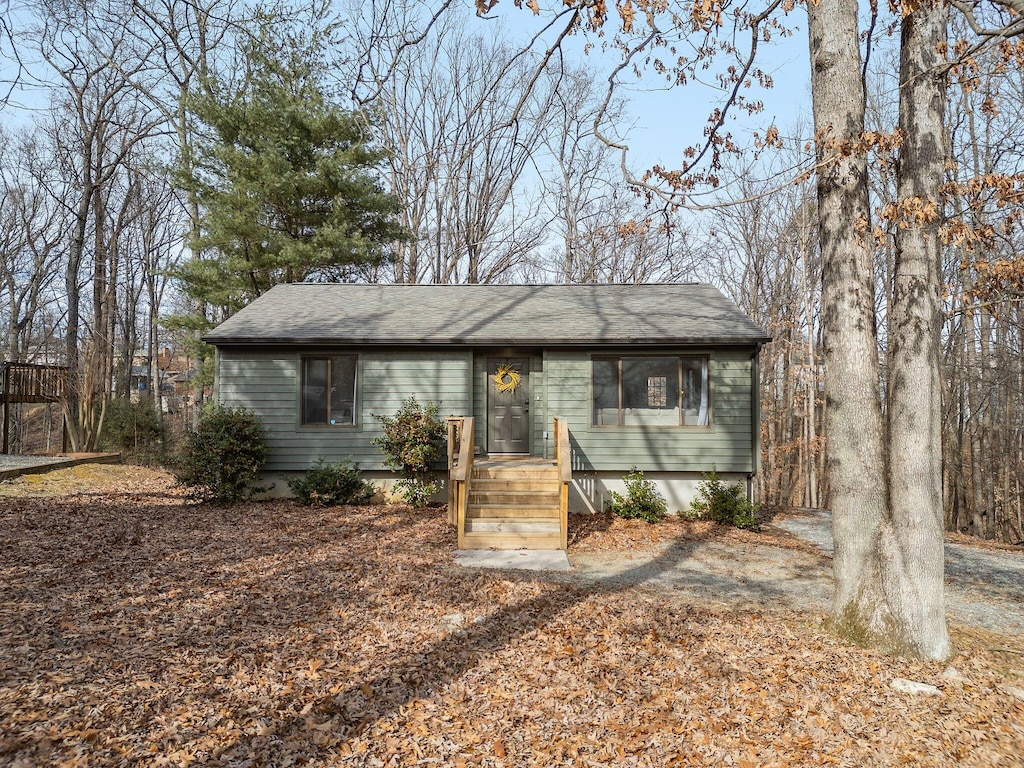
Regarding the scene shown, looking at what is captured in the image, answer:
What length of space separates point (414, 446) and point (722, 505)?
17.1 ft

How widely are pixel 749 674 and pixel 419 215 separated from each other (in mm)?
20363

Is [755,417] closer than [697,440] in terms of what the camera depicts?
Yes

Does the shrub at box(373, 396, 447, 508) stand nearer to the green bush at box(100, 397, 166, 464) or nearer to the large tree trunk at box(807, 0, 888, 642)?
the large tree trunk at box(807, 0, 888, 642)

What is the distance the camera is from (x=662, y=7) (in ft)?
14.8

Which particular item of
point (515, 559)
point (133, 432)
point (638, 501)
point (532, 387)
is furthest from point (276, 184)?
point (515, 559)

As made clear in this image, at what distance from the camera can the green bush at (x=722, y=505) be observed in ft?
31.8

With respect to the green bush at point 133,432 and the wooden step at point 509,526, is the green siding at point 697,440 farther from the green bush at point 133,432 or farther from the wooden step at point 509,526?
the green bush at point 133,432

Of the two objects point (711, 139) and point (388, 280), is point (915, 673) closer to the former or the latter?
point (711, 139)

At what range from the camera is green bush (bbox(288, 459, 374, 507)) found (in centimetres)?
1012

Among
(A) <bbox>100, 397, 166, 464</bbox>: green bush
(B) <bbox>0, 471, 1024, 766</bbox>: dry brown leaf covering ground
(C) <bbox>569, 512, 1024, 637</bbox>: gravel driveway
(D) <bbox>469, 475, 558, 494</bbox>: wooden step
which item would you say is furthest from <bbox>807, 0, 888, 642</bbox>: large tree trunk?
(A) <bbox>100, 397, 166, 464</bbox>: green bush

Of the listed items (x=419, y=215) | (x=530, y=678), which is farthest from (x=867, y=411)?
(x=419, y=215)

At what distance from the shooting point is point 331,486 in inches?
399

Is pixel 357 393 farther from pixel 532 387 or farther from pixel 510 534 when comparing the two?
pixel 510 534

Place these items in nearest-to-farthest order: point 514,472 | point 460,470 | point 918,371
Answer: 1. point 918,371
2. point 460,470
3. point 514,472
